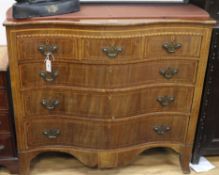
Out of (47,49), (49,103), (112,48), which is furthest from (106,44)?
(49,103)

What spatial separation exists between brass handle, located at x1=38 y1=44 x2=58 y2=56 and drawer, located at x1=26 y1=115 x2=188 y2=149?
1.30 ft

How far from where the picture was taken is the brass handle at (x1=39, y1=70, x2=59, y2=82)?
169 centimetres

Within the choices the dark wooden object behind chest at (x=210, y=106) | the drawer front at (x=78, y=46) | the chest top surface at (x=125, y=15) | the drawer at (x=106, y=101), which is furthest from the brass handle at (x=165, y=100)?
the chest top surface at (x=125, y=15)

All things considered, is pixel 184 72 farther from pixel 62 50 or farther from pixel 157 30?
pixel 62 50

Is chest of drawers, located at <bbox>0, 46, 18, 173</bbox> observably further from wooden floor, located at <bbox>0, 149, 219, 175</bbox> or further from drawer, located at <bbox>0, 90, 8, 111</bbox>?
wooden floor, located at <bbox>0, 149, 219, 175</bbox>

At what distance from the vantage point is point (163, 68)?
175cm

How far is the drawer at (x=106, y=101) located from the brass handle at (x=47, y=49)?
22cm

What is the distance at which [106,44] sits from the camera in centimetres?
162

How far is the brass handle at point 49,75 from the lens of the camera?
169 cm

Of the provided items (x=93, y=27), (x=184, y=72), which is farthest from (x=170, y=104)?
(x=93, y=27)

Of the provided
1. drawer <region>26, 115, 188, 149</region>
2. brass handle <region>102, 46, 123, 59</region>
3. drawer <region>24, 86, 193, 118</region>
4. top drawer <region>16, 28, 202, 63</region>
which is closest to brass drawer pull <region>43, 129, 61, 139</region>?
drawer <region>26, 115, 188, 149</region>

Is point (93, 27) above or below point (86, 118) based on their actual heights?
above

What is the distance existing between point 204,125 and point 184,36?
606 mm

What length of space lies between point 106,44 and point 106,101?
0.31 m
